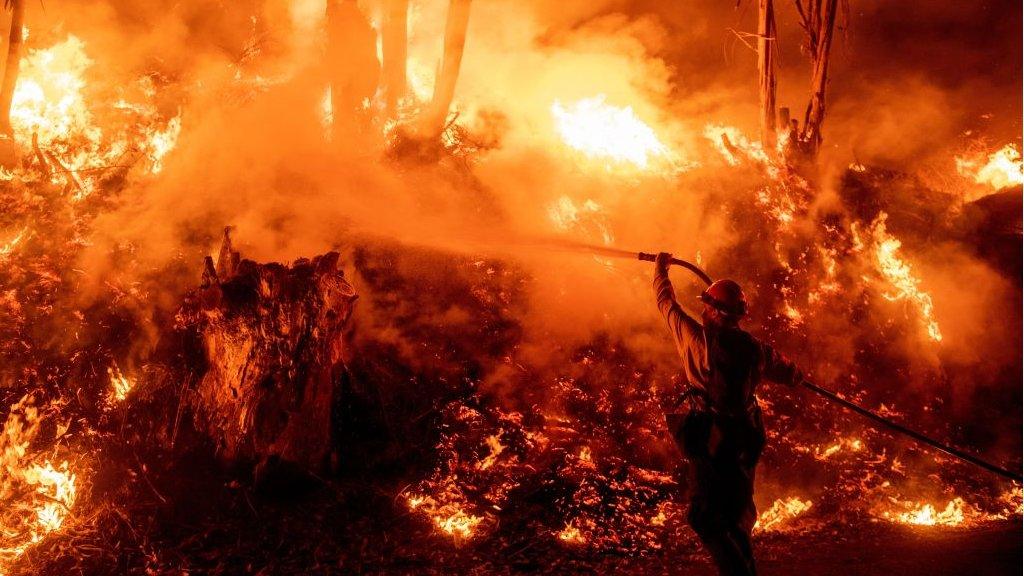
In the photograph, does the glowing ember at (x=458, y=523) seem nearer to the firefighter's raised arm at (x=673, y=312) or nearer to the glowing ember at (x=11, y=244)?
the firefighter's raised arm at (x=673, y=312)

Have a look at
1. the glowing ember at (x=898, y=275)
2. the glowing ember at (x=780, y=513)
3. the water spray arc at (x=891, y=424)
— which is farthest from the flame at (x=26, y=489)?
the glowing ember at (x=898, y=275)

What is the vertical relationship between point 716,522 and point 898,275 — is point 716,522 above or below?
below

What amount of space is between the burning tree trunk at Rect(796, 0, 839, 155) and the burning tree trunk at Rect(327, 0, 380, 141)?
713cm

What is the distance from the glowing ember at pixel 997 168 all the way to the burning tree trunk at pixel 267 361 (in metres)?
12.3

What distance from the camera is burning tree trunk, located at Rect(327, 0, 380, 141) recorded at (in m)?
9.41

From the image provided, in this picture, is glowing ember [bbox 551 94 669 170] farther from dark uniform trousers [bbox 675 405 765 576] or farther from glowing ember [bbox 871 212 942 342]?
dark uniform trousers [bbox 675 405 765 576]

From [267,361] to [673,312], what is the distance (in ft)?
11.5

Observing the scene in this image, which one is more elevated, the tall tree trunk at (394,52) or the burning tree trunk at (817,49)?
the burning tree trunk at (817,49)

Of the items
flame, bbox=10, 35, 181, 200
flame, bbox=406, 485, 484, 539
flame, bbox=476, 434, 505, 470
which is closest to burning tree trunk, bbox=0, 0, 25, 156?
flame, bbox=10, 35, 181, 200

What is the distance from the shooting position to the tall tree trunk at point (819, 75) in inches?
362

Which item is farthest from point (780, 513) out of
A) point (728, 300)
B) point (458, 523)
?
point (458, 523)

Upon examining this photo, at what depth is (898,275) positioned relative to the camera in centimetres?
850

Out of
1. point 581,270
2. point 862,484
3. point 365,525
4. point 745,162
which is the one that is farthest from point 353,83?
point 862,484

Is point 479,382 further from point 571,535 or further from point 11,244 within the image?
point 11,244
